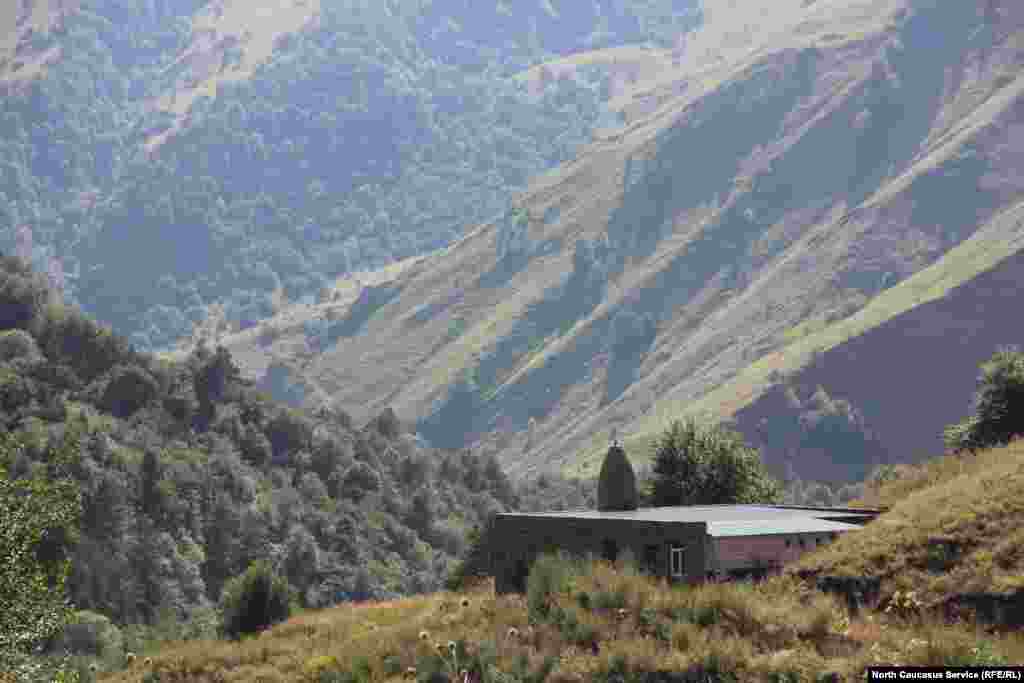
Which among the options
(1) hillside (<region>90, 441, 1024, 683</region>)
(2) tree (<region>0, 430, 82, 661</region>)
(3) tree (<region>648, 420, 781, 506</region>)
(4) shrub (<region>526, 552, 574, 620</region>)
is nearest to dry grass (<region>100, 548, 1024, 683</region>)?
(1) hillside (<region>90, 441, 1024, 683</region>)

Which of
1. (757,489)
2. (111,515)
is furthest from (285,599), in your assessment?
(111,515)

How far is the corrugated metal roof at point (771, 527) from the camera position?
2383 inches

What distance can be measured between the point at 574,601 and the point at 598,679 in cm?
553

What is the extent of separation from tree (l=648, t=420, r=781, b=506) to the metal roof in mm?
27328

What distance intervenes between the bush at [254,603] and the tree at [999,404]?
41.4m

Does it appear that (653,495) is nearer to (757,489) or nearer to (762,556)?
(757,489)

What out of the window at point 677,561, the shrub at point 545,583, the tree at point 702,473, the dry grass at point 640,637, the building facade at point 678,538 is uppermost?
the tree at point 702,473

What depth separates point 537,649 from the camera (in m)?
55.3

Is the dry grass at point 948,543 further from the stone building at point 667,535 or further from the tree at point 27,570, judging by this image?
the tree at point 27,570

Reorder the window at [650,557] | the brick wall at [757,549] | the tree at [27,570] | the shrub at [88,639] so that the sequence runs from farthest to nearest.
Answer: the shrub at [88,639], the window at [650,557], the brick wall at [757,549], the tree at [27,570]

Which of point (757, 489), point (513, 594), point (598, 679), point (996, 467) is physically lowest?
point (598, 679)

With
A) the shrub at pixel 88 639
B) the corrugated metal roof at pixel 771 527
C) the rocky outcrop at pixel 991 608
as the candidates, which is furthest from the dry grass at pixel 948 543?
the shrub at pixel 88 639

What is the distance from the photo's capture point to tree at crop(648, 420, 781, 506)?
103938mm

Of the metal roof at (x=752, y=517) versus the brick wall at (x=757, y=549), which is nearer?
the brick wall at (x=757, y=549)
